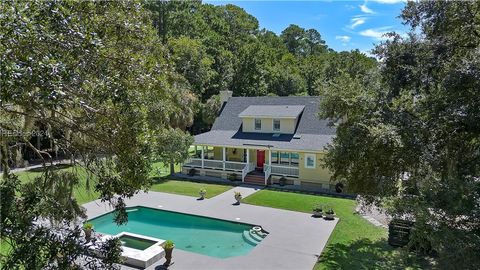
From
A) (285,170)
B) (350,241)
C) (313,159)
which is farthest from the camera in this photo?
(285,170)

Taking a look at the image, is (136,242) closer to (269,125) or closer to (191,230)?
(191,230)

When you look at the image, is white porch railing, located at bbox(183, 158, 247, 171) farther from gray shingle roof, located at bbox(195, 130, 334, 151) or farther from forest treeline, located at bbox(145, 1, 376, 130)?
forest treeline, located at bbox(145, 1, 376, 130)

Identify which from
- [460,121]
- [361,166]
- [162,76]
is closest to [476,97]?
[460,121]

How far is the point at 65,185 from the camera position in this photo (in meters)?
8.72

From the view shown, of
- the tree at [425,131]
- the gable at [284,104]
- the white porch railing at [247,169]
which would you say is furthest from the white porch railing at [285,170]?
the tree at [425,131]

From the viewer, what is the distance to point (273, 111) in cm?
2944

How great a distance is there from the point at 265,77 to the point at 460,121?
45.2 meters

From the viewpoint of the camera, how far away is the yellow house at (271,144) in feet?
84.0

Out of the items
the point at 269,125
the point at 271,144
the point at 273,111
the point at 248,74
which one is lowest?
the point at 271,144

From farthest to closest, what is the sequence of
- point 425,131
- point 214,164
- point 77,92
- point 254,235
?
point 214,164
point 254,235
point 425,131
point 77,92

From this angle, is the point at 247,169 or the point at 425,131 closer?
the point at 425,131

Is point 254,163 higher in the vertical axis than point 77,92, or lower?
lower

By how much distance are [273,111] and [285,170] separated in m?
5.76

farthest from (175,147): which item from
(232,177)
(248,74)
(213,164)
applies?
(248,74)
